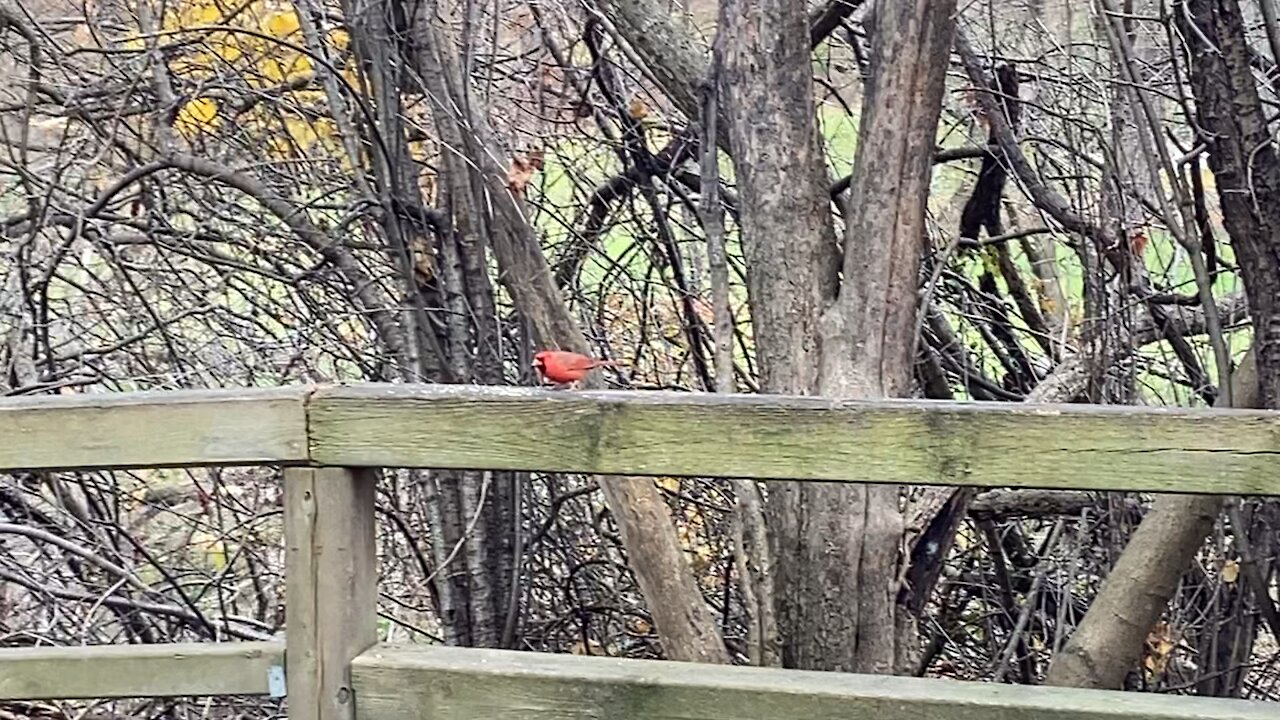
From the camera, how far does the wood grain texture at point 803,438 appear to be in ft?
7.20

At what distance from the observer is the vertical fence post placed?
7.88 ft

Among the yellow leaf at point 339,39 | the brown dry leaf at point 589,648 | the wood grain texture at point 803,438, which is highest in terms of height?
the yellow leaf at point 339,39

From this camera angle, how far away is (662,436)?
2.31 metres

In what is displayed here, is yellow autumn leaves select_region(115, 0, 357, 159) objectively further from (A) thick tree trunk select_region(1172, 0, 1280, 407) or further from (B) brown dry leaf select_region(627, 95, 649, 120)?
(A) thick tree trunk select_region(1172, 0, 1280, 407)

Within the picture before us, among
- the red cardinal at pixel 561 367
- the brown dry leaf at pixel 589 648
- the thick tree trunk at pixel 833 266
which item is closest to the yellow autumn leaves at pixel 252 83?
the brown dry leaf at pixel 589 648

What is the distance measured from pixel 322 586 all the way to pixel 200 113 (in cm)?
322

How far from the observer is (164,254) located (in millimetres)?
5324

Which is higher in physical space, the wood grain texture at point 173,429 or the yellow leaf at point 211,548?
the wood grain texture at point 173,429

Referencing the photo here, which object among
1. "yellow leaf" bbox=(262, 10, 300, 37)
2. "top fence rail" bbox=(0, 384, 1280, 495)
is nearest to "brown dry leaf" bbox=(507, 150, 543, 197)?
"yellow leaf" bbox=(262, 10, 300, 37)

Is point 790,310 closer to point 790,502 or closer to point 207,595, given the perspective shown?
point 790,502

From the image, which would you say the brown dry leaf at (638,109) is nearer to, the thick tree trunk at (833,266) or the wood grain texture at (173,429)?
the thick tree trunk at (833,266)

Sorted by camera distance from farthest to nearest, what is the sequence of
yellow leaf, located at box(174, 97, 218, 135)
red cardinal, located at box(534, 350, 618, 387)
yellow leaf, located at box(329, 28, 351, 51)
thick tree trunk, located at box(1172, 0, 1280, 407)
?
yellow leaf, located at box(174, 97, 218, 135) → yellow leaf, located at box(329, 28, 351, 51) → thick tree trunk, located at box(1172, 0, 1280, 407) → red cardinal, located at box(534, 350, 618, 387)

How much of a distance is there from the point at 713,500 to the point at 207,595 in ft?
6.19

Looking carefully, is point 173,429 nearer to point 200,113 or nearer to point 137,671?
point 137,671
